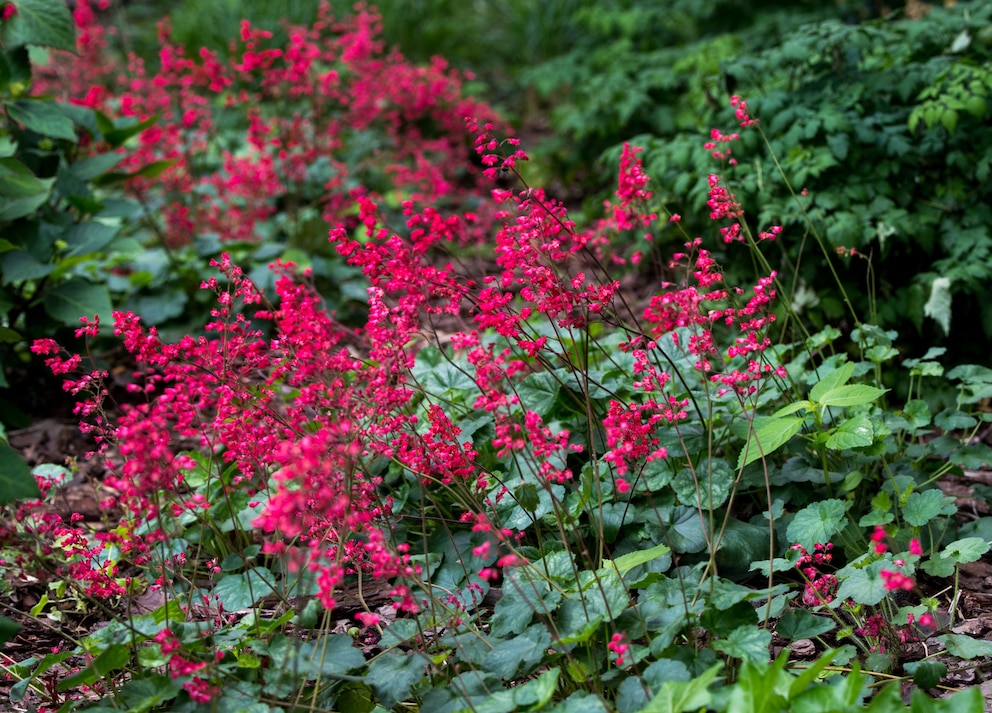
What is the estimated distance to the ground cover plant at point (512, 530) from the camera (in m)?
1.74

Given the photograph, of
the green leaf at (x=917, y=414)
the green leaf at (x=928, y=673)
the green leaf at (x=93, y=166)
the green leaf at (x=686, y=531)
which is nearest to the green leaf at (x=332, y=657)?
the green leaf at (x=686, y=531)

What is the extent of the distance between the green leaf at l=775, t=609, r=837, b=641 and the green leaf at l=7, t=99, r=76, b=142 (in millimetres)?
2928

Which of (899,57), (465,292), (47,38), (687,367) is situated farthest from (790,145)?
(47,38)

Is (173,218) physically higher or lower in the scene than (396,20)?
lower

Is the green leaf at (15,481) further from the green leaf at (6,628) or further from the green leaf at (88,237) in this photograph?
the green leaf at (88,237)

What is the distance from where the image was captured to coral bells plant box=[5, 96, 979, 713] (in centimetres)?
174

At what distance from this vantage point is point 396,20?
8.27 metres

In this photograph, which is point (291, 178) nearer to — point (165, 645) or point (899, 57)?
point (899, 57)

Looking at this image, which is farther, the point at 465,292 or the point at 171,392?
the point at 465,292

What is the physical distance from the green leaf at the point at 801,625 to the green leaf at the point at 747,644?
0.60ft

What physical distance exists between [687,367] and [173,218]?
2934 millimetres

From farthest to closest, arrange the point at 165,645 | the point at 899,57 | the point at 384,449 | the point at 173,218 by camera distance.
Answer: the point at 173,218
the point at 899,57
the point at 384,449
the point at 165,645

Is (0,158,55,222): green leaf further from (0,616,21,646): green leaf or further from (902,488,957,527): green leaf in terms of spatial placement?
(902,488,957,527): green leaf

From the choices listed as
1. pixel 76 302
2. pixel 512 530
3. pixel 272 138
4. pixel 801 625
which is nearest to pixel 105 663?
pixel 512 530
